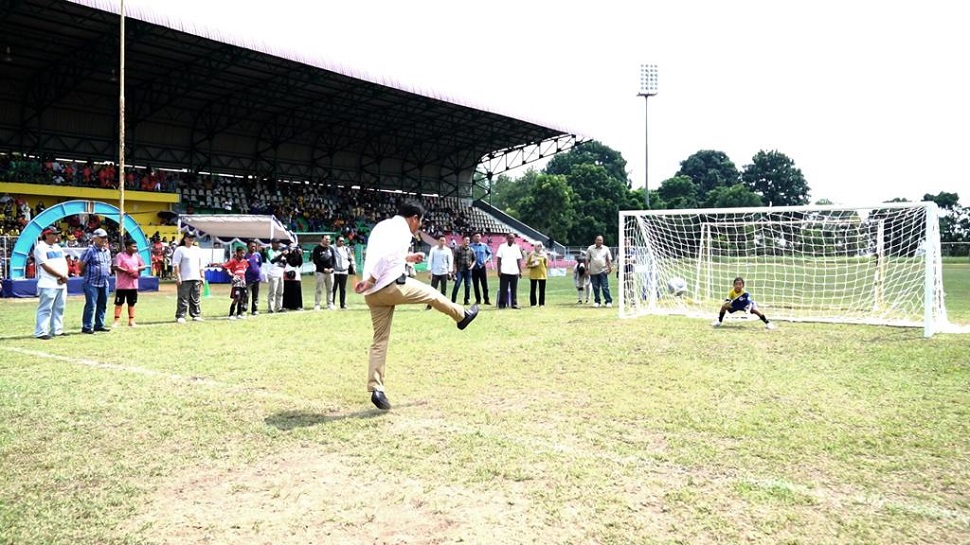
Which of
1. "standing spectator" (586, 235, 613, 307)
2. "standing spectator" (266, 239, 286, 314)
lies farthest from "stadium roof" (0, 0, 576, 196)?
"standing spectator" (586, 235, 613, 307)

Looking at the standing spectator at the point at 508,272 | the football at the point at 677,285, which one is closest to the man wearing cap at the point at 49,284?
the standing spectator at the point at 508,272

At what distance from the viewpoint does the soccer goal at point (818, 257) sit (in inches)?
466

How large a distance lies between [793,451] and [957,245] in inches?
1837

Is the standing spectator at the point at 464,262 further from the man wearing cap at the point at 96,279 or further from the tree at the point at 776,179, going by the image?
the tree at the point at 776,179

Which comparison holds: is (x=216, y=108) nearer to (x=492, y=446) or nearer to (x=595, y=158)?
(x=492, y=446)

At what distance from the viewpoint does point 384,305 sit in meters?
5.96

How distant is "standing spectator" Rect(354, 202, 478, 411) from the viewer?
5766 millimetres

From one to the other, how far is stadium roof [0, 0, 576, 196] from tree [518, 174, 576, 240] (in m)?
9.94

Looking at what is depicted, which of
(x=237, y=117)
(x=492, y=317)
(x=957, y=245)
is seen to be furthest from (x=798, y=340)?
(x=957, y=245)

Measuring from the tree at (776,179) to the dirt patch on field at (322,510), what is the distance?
94678mm

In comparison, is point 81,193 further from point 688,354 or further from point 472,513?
point 472,513

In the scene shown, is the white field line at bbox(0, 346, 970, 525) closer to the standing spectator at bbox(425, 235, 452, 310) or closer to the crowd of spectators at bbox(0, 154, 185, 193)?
the standing spectator at bbox(425, 235, 452, 310)

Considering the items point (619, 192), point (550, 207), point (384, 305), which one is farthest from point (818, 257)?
point (619, 192)

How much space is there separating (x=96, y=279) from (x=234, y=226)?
61.2 feet
